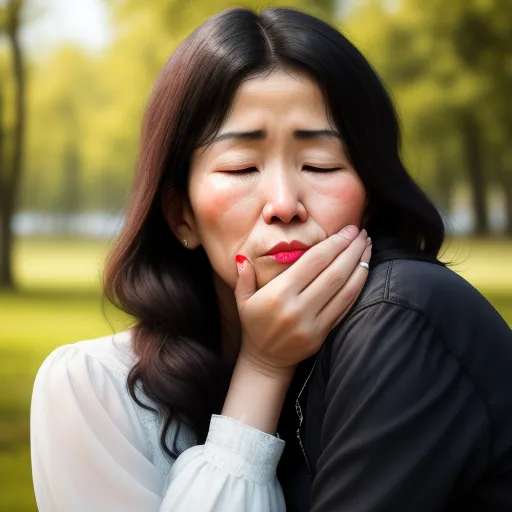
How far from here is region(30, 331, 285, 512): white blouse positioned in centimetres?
189

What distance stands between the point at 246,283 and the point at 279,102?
0.41 m

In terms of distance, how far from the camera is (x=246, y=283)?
1.99m

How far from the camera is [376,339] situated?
174 cm

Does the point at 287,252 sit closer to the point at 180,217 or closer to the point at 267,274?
the point at 267,274

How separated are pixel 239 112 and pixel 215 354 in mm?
Answer: 634

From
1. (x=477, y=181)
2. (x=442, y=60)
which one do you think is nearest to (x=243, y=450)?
(x=442, y=60)

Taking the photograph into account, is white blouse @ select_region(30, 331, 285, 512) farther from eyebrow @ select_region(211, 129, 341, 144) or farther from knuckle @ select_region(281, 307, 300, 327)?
eyebrow @ select_region(211, 129, 341, 144)

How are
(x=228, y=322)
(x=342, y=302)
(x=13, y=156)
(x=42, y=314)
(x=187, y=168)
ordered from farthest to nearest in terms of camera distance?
(x=13, y=156) → (x=42, y=314) → (x=228, y=322) → (x=187, y=168) → (x=342, y=302)

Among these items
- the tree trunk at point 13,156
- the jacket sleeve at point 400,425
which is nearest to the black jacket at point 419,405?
the jacket sleeve at point 400,425

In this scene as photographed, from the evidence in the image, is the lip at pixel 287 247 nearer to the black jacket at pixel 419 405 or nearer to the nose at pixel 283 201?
the nose at pixel 283 201

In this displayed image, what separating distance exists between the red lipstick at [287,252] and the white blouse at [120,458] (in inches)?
14.8

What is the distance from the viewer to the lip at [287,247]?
1.94 metres


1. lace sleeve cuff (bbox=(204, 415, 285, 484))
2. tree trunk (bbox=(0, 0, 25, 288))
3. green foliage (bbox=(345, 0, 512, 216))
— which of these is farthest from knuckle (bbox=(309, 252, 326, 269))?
green foliage (bbox=(345, 0, 512, 216))

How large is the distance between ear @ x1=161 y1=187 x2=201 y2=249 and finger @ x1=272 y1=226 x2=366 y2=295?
358 mm
